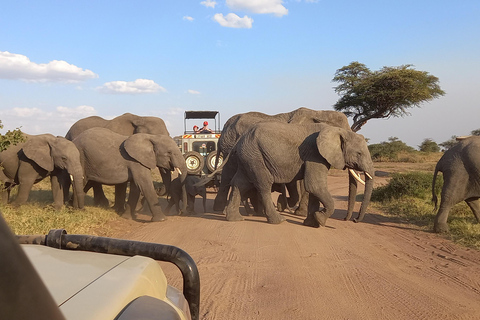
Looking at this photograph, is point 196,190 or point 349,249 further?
point 196,190

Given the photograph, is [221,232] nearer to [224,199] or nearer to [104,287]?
[224,199]

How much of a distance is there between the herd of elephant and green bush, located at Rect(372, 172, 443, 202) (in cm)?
317

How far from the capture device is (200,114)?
66.5ft

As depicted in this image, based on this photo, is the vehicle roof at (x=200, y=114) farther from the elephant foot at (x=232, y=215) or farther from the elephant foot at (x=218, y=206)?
the elephant foot at (x=232, y=215)

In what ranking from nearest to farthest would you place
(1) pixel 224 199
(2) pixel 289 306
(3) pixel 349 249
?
(2) pixel 289 306 < (3) pixel 349 249 < (1) pixel 224 199

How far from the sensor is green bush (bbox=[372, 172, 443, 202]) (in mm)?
12598

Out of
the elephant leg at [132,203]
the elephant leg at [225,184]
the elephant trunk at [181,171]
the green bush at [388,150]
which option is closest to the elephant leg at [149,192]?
the elephant leg at [132,203]

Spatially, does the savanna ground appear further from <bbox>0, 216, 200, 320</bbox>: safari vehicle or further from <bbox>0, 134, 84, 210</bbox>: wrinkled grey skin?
<bbox>0, 216, 200, 320</bbox>: safari vehicle

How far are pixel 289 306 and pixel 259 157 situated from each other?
5596 mm

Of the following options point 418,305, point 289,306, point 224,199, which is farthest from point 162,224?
point 418,305

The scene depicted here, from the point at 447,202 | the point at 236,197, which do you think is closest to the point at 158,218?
the point at 236,197

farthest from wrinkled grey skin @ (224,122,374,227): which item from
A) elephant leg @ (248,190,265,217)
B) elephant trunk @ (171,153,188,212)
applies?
elephant trunk @ (171,153,188,212)

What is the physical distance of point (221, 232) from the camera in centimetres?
805

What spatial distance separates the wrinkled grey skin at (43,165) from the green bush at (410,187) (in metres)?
8.68
